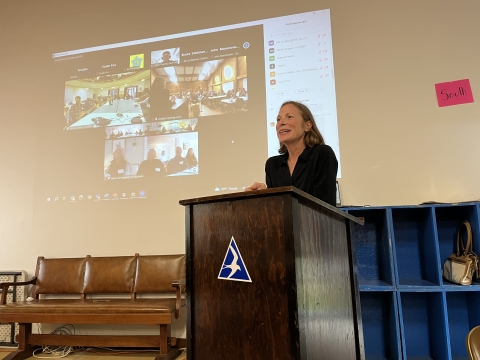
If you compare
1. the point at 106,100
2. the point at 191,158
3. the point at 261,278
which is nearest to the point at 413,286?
the point at 261,278

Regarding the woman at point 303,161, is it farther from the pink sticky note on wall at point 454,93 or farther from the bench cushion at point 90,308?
the pink sticky note on wall at point 454,93

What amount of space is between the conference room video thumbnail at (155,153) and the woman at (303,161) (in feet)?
4.93

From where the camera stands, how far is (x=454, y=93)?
8.35 feet

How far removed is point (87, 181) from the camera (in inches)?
124

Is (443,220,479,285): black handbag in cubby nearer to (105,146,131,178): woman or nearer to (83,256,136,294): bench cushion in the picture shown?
(83,256,136,294): bench cushion

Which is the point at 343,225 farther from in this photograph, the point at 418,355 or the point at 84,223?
the point at 84,223

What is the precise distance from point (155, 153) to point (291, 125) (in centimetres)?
182

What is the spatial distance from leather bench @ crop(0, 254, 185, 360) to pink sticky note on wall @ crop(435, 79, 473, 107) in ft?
7.79

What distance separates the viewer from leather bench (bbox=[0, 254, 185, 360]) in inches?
95.7

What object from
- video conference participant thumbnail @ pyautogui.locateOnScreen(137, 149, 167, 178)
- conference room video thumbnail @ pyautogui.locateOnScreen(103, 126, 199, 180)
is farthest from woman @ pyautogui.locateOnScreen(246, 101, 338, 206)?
video conference participant thumbnail @ pyautogui.locateOnScreen(137, 149, 167, 178)

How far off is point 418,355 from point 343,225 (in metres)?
1.65

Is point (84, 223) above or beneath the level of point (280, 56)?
beneath

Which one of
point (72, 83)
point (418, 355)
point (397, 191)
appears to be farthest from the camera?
point (72, 83)

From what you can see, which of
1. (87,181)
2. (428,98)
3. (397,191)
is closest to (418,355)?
(397,191)
